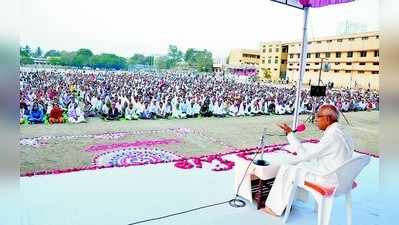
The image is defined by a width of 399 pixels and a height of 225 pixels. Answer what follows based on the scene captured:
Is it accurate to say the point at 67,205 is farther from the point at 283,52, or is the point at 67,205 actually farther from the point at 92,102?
the point at 283,52

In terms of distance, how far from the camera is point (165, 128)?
26.8 feet

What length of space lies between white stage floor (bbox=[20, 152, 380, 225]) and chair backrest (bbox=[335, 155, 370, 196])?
0.46 m

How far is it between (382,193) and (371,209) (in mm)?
2544

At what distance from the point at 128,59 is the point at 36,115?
55.8ft

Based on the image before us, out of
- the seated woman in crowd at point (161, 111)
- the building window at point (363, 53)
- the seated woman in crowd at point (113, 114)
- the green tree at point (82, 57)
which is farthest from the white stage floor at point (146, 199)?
the building window at point (363, 53)

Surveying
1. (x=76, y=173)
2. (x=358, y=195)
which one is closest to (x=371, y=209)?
(x=358, y=195)

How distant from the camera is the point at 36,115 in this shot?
7945 millimetres

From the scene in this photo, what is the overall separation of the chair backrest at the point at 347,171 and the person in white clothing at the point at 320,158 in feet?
0.16

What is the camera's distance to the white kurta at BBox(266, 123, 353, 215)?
234cm

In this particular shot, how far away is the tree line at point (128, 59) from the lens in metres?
19.9

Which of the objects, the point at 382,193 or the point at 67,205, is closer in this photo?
the point at 382,193

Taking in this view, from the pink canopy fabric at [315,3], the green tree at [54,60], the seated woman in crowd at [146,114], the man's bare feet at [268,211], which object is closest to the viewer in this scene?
the man's bare feet at [268,211]

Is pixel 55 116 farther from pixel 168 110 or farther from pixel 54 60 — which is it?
pixel 54 60

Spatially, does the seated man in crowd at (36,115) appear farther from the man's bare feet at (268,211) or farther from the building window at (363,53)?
the building window at (363,53)
